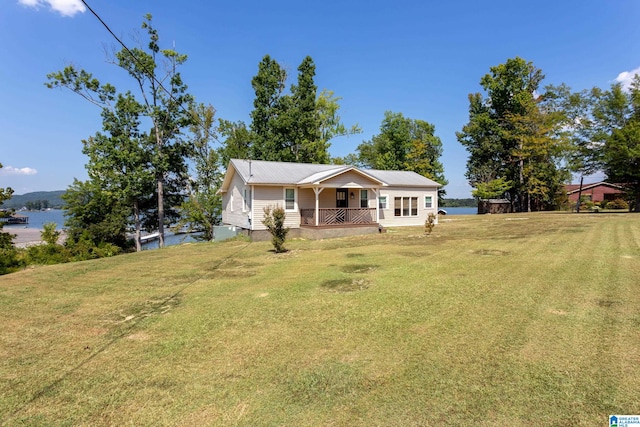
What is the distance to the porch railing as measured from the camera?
60.8 feet

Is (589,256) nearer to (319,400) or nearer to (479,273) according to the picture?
(479,273)

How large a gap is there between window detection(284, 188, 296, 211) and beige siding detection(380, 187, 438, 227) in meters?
6.97

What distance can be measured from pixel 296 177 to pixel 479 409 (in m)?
17.1

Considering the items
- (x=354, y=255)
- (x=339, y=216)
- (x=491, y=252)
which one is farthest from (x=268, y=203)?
(x=491, y=252)

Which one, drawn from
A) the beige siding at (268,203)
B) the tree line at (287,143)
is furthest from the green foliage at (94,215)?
the beige siding at (268,203)

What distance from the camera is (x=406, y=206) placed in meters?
23.9

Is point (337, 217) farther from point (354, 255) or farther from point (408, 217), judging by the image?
point (354, 255)

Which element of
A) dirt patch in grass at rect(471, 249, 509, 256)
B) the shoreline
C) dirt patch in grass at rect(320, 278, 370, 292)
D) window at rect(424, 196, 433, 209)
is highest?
window at rect(424, 196, 433, 209)

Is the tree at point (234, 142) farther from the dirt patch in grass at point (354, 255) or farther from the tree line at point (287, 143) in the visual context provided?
the dirt patch in grass at point (354, 255)

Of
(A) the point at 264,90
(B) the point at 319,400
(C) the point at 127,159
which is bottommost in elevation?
(B) the point at 319,400

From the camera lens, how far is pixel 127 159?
23.4m

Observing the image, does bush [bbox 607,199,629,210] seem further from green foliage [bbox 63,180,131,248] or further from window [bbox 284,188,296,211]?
green foliage [bbox 63,180,131,248]

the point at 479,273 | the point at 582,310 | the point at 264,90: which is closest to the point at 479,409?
the point at 582,310

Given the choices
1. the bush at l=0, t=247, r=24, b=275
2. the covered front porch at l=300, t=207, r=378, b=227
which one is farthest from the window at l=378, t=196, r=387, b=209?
the bush at l=0, t=247, r=24, b=275
